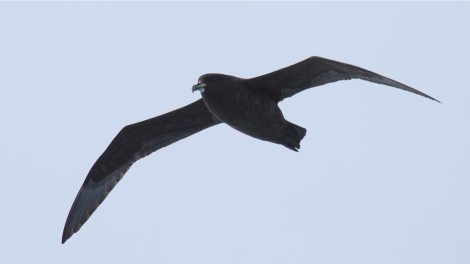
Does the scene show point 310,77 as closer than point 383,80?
No

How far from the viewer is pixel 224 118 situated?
8.87m

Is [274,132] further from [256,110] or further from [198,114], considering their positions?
[198,114]

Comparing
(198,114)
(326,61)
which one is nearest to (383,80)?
(326,61)

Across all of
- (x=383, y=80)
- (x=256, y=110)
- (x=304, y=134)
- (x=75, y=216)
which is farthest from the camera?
(x=75, y=216)

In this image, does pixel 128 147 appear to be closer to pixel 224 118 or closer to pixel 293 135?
pixel 224 118

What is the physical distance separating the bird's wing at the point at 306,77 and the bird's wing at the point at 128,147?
4.31 feet

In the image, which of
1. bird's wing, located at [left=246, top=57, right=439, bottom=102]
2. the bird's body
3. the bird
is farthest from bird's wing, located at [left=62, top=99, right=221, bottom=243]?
bird's wing, located at [left=246, top=57, right=439, bottom=102]

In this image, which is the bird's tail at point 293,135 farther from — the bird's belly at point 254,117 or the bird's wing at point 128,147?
the bird's wing at point 128,147

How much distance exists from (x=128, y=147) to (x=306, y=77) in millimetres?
3649

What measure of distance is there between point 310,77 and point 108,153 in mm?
4070

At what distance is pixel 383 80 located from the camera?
8.41 m

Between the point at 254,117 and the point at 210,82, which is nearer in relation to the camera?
the point at 210,82

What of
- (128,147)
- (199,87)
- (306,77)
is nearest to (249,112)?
(199,87)

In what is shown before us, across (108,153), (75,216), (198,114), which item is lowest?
(75,216)
